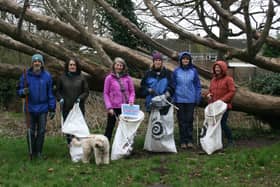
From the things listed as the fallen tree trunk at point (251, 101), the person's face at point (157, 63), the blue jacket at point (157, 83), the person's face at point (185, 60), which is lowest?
the fallen tree trunk at point (251, 101)


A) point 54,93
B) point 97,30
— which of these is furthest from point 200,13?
point 97,30

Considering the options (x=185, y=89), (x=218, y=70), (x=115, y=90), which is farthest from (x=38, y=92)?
(x=218, y=70)

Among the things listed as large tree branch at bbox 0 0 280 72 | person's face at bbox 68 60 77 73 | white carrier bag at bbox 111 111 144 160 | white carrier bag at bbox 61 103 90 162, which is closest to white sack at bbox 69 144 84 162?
white carrier bag at bbox 61 103 90 162

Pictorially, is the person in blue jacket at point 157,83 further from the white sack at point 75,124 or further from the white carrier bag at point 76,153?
the white carrier bag at point 76,153

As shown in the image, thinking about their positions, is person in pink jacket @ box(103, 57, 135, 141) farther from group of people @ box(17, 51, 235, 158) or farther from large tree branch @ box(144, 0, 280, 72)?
large tree branch @ box(144, 0, 280, 72)

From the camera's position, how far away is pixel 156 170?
267 inches

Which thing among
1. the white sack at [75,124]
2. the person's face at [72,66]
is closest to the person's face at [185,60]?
the person's face at [72,66]

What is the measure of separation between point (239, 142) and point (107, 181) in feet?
12.4

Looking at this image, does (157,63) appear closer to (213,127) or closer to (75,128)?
(213,127)

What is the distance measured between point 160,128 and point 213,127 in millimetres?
935

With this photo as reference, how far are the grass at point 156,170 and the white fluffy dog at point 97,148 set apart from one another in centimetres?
14

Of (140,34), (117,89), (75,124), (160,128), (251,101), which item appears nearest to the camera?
(75,124)

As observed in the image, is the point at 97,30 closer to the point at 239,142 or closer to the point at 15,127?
the point at 15,127

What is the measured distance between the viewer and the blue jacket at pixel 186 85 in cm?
805
